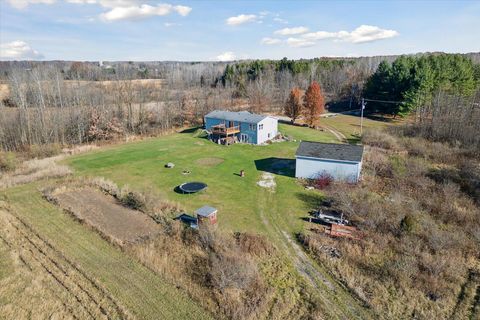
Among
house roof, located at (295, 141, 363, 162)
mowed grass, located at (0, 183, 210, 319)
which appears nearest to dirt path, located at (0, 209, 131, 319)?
mowed grass, located at (0, 183, 210, 319)

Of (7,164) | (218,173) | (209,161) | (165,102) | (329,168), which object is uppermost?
(165,102)

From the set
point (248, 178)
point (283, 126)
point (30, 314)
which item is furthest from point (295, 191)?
point (283, 126)

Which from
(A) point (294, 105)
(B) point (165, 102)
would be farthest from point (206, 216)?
(B) point (165, 102)

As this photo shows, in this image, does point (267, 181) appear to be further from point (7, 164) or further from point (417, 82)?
point (417, 82)

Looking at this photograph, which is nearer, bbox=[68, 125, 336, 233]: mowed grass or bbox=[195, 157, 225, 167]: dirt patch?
bbox=[68, 125, 336, 233]: mowed grass

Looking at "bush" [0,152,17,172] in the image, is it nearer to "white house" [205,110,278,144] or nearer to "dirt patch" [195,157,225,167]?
"dirt patch" [195,157,225,167]


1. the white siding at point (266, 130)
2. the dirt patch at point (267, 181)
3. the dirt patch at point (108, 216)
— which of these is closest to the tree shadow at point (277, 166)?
the dirt patch at point (267, 181)

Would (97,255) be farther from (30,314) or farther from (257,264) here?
Result: (257,264)
